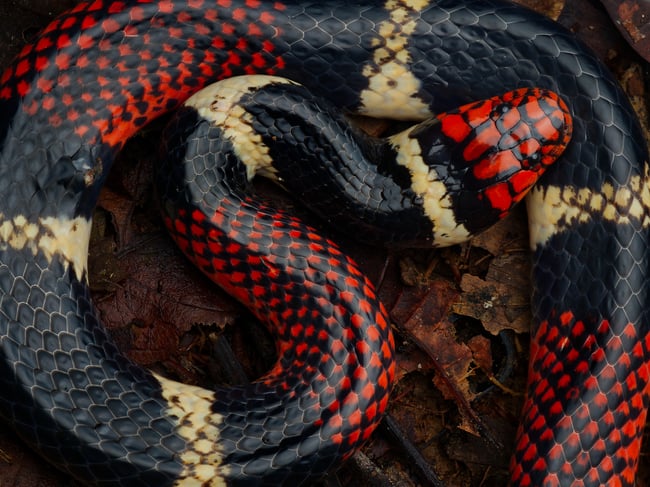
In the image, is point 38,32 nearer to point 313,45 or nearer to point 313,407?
point 313,45

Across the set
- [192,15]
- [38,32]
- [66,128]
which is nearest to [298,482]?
[66,128]

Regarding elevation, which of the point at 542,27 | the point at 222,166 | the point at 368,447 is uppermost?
the point at 542,27

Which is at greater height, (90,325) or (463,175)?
(463,175)

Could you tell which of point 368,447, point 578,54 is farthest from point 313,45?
point 368,447

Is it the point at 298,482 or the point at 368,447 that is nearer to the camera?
the point at 298,482

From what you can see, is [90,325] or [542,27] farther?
[542,27]

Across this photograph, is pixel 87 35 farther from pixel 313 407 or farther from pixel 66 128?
pixel 313 407
